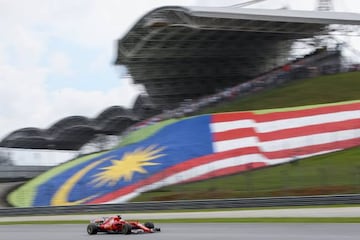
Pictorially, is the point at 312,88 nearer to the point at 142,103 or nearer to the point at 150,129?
the point at 150,129

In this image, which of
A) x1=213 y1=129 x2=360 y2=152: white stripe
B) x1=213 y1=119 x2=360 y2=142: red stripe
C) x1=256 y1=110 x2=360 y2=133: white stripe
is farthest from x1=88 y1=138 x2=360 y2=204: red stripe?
x1=256 y1=110 x2=360 y2=133: white stripe

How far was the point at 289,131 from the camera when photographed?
4391 cm

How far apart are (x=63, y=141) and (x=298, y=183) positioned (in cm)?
6150

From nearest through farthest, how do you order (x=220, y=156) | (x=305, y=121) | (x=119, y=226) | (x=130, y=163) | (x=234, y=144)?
(x=119, y=226)
(x=220, y=156)
(x=130, y=163)
(x=234, y=144)
(x=305, y=121)

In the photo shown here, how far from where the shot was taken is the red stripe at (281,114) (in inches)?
1784

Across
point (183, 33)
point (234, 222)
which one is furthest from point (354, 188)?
point (183, 33)

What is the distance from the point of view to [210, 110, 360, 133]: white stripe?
146ft

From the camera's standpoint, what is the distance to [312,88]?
183 feet

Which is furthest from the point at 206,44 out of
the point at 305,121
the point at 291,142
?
the point at 291,142

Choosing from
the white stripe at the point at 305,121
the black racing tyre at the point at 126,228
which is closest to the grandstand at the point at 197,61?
the white stripe at the point at 305,121

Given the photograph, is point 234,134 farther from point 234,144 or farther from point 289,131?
point 289,131

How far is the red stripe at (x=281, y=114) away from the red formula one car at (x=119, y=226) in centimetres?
2718

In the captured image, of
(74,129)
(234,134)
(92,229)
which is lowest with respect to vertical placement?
(74,129)

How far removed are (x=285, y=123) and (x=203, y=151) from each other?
7025 mm
